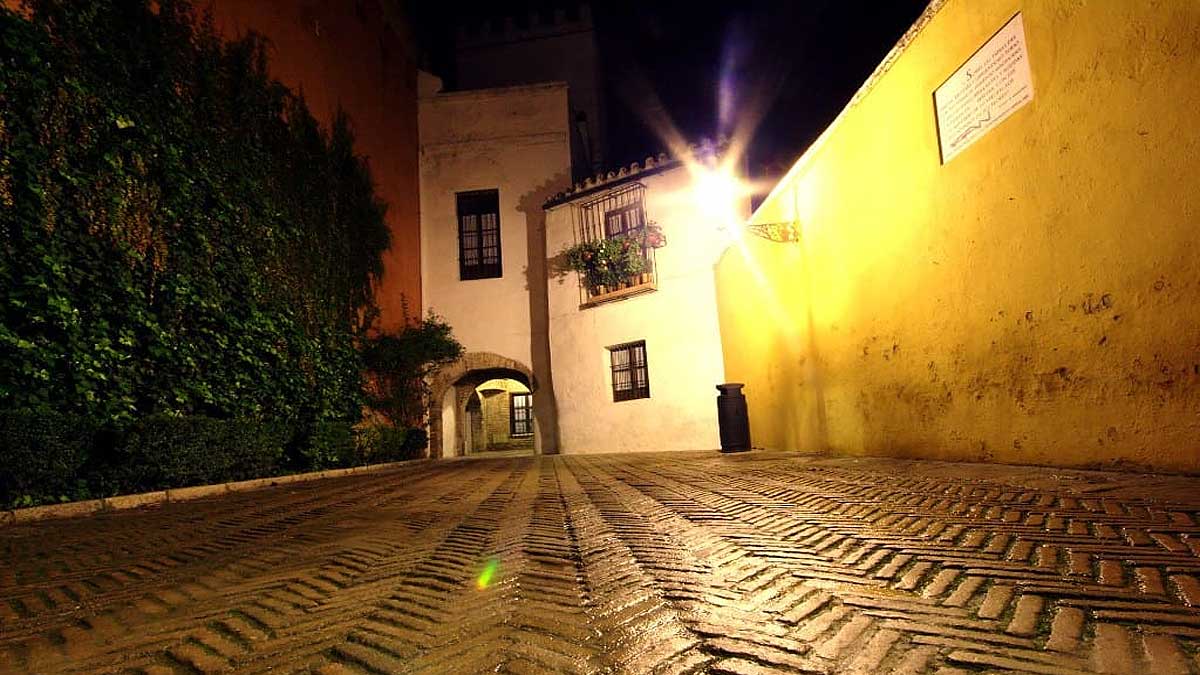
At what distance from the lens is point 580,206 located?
14320 millimetres

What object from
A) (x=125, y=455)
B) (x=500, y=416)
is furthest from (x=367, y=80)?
(x=500, y=416)

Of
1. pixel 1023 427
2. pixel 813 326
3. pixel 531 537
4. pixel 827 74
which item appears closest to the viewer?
pixel 531 537

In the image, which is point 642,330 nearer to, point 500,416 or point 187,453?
point 187,453

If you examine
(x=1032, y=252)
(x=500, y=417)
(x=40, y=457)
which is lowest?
(x=500, y=417)

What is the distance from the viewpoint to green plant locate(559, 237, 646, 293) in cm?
1329

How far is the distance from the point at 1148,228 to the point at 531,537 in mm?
3817

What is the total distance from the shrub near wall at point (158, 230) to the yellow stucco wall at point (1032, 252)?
7.44 meters

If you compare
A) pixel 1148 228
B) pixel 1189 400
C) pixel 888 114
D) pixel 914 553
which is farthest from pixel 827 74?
pixel 914 553

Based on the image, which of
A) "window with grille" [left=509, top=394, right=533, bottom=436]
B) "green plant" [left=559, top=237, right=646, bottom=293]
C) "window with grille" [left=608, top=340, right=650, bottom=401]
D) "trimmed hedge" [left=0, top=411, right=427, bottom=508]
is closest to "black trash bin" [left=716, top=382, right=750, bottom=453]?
"window with grille" [left=608, top=340, right=650, bottom=401]

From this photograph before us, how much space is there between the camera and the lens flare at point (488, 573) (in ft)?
5.56

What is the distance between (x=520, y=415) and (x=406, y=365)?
10.0 meters

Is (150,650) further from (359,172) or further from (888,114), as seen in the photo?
(359,172)

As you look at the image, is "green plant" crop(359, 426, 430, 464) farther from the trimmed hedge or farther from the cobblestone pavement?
the cobblestone pavement

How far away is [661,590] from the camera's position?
5.12 feet
